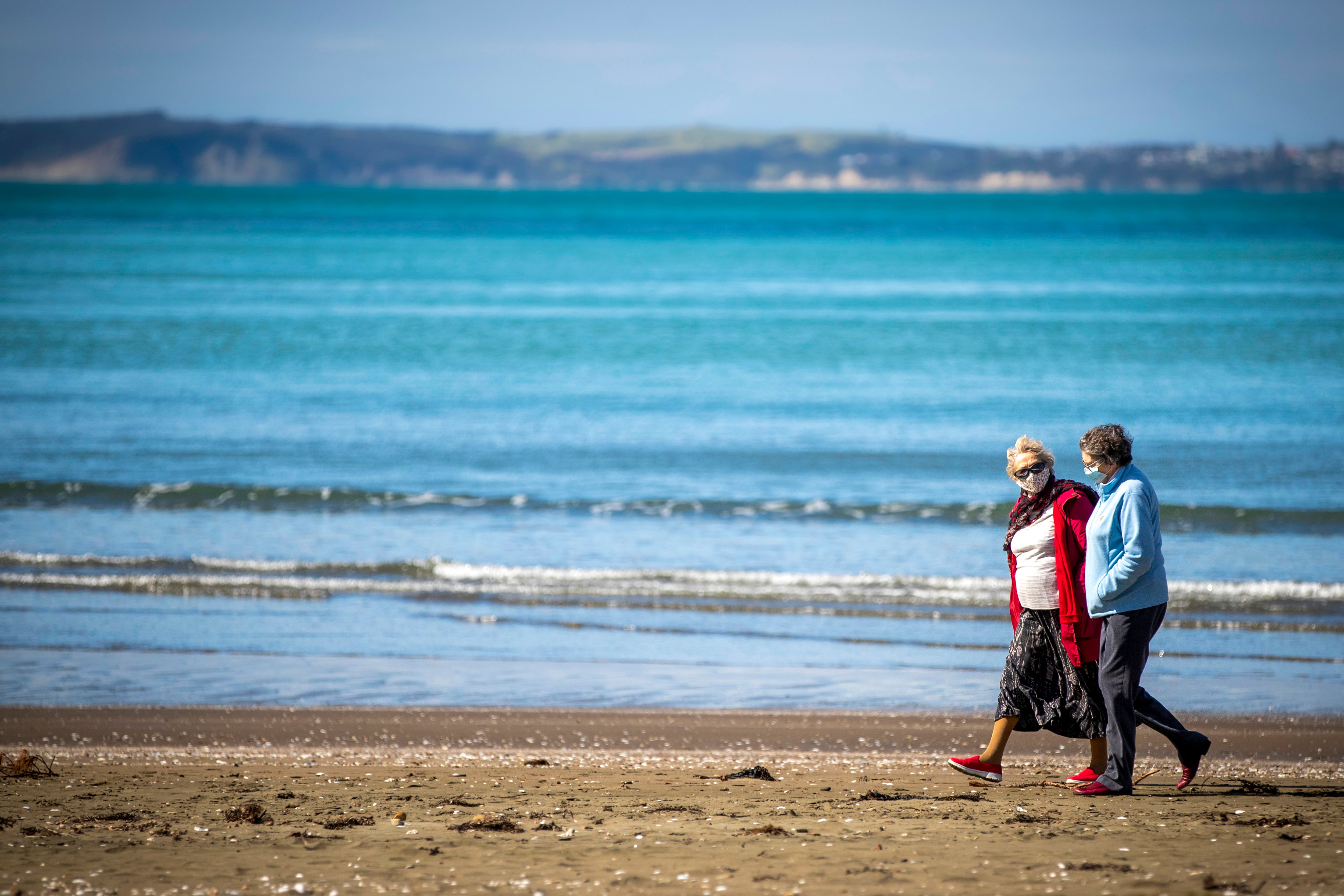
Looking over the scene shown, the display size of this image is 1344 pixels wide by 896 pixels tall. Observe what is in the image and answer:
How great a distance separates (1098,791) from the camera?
5.04 meters

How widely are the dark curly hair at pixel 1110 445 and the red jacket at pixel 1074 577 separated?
222 millimetres

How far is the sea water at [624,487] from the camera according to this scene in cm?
826

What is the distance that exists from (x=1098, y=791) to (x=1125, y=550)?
45.5 inches

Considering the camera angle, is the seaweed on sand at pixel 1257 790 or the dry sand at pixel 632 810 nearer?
the dry sand at pixel 632 810

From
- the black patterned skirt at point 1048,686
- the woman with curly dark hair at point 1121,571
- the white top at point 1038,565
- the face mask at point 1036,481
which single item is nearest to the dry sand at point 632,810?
the black patterned skirt at point 1048,686

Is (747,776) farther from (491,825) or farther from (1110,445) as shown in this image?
(1110,445)

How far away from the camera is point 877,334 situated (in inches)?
1307

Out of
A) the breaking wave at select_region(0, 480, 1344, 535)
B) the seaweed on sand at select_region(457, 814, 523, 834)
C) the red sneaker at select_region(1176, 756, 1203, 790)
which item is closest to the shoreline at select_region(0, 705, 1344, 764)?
the red sneaker at select_region(1176, 756, 1203, 790)

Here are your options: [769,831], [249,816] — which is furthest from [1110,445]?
[249,816]

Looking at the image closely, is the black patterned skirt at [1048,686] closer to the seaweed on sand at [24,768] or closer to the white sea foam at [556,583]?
the seaweed on sand at [24,768]

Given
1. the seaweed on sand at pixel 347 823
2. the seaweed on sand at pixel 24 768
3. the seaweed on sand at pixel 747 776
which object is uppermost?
the seaweed on sand at pixel 747 776

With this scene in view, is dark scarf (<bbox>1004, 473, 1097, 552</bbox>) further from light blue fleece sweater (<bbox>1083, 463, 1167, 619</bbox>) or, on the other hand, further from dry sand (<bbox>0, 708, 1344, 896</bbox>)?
dry sand (<bbox>0, 708, 1344, 896</bbox>)

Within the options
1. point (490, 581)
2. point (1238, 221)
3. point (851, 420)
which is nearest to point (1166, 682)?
point (490, 581)

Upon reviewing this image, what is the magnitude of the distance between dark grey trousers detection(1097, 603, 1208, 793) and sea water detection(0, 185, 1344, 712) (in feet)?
7.74
